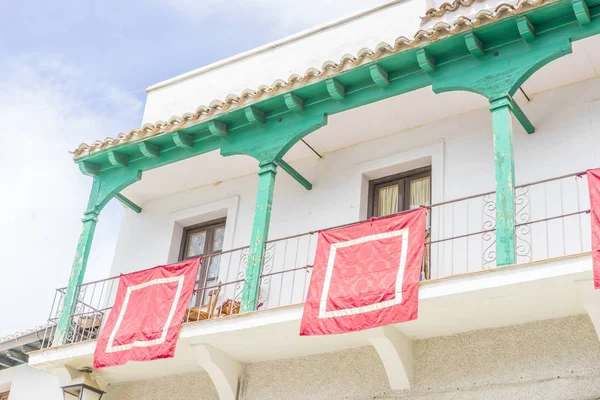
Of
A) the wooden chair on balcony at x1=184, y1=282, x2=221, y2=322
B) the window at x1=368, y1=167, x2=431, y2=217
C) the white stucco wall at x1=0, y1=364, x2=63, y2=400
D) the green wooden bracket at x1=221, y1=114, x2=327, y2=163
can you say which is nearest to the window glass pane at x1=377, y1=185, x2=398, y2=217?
the window at x1=368, y1=167, x2=431, y2=217

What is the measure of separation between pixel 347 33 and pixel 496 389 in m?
6.10

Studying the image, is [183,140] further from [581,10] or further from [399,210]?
[581,10]

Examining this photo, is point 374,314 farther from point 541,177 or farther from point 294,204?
point 294,204

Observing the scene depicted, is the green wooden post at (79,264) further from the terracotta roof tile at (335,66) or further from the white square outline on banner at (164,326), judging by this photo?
the white square outline on banner at (164,326)

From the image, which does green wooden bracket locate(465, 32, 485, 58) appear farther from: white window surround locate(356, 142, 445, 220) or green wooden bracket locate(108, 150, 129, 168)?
green wooden bracket locate(108, 150, 129, 168)

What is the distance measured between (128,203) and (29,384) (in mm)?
3086

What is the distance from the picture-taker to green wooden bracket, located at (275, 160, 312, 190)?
1262cm

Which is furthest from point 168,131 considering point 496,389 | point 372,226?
point 496,389

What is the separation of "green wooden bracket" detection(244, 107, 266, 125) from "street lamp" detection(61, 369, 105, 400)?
3880mm

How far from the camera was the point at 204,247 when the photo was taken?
14109mm

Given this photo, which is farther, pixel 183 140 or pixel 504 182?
pixel 183 140

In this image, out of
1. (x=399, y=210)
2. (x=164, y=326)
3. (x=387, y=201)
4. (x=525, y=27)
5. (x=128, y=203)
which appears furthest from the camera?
(x=128, y=203)

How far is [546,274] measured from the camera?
359 inches

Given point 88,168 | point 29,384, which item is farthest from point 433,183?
point 29,384
